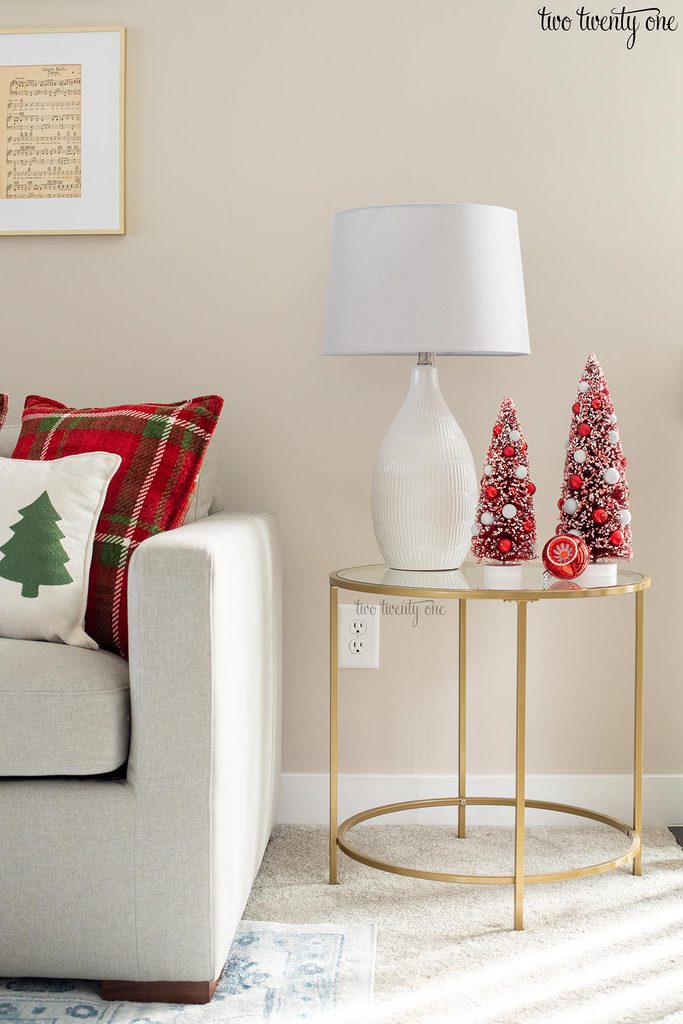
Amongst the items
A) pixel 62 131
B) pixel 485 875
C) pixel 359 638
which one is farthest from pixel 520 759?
pixel 62 131

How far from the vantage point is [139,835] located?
1.37 meters

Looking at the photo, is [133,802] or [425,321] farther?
[425,321]

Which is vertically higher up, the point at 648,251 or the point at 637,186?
the point at 637,186

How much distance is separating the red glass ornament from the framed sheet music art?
1.11m

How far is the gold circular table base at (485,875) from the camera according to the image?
166 centimetres

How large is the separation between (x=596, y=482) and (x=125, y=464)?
79 centimetres

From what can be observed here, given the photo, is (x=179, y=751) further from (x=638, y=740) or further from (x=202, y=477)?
(x=638, y=740)

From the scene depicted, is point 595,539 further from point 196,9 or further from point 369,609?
point 196,9

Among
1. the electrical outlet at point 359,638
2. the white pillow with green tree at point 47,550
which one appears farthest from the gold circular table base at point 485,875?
the white pillow with green tree at point 47,550

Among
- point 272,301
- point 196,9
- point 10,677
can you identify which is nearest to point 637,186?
point 272,301

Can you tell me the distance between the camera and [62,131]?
2143mm

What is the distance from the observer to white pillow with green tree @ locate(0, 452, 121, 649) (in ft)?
5.03

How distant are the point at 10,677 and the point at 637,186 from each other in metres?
1.52

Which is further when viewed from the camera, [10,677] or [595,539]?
[595,539]
